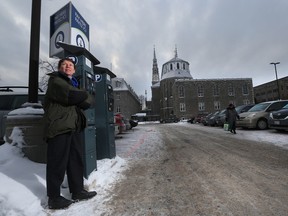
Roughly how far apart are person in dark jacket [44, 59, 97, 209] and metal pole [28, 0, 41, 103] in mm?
1910

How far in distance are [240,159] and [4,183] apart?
5.25 meters

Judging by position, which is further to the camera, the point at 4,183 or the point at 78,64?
the point at 78,64

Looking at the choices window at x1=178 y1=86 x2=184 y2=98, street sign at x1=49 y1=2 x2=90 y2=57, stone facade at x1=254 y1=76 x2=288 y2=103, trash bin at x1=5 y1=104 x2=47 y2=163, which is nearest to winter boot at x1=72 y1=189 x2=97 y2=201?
trash bin at x1=5 y1=104 x2=47 y2=163

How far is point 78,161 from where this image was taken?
358 cm

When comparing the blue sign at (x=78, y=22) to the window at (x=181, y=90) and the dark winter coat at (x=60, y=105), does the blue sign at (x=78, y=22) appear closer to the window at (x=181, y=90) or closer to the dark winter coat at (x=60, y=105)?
the dark winter coat at (x=60, y=105)

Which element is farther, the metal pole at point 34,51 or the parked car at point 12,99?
the parked car at point 12,99

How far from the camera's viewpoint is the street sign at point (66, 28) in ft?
18.5

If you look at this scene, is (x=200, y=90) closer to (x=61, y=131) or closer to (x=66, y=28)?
(x=66, y=28)

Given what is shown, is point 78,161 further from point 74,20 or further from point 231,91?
point 231,91

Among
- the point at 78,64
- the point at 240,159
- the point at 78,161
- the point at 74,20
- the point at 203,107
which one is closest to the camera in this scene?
the point at 78,161

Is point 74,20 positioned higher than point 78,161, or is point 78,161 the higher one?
point 74,20

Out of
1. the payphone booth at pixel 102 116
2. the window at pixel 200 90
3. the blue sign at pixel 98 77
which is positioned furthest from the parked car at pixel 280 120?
the window at pixel 200 90

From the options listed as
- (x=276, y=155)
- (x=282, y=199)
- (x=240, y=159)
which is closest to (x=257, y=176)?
(x=282, y=199)

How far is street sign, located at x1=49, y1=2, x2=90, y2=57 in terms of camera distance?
562cm
